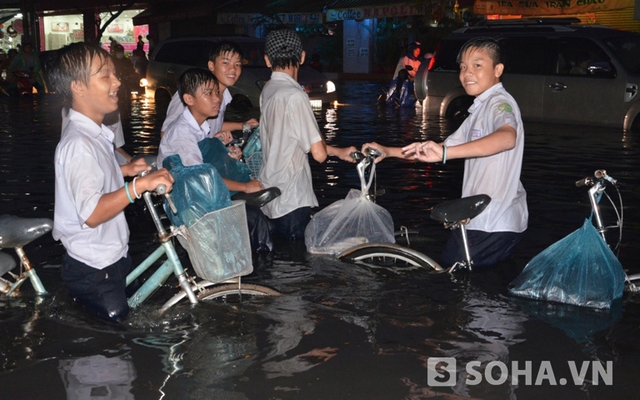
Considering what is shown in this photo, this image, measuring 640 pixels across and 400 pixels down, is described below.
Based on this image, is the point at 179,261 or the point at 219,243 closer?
the point at 219,243

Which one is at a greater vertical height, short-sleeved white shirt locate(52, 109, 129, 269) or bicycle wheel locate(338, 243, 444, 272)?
short-sleeved white shirt locate(52, 109, 129, 269)

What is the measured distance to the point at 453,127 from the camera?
15.7m

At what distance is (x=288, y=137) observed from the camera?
6148mm

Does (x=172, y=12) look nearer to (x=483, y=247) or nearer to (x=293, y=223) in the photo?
(x=293, y=223)

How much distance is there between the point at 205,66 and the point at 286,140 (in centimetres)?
1448

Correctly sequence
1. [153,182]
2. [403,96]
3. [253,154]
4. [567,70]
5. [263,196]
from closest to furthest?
1. [153,182]
2. [263,196]
3. [253,154]
4. [567,70]
5. [403,96]

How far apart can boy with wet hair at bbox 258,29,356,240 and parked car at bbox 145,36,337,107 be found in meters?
12.9

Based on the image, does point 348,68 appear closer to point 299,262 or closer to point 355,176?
point 355,176

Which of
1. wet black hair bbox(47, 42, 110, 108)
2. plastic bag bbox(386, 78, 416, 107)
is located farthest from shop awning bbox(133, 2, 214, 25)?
wet black hair bbox(47, 42, 110, 108)

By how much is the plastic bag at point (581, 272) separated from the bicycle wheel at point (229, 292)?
1.68 m

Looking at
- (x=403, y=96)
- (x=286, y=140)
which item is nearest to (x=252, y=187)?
(x=286, y=140)

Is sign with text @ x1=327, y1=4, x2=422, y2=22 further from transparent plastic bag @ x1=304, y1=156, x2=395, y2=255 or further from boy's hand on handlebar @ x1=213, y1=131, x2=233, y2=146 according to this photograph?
transparent plastic bag @ x1=304, y1=156, x2=395, y2=255

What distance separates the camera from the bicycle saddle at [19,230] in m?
4.36

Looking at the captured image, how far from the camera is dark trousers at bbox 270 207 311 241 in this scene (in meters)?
6.45
